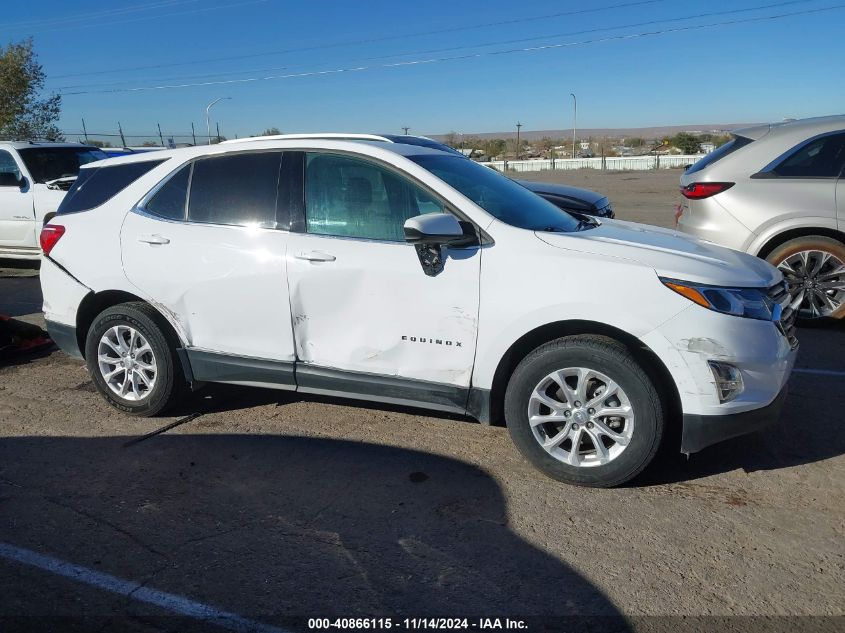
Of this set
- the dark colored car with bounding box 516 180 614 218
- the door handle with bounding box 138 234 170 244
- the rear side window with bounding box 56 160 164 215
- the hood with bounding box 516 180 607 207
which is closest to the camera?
the door handle with bounding box 138 234 170 244

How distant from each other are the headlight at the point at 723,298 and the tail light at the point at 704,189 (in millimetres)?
3558

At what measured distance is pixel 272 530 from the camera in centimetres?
350

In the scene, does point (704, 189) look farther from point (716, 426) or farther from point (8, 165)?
point (8, 165)

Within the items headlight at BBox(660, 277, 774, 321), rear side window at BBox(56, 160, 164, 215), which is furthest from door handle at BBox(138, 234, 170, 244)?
headlight at BBox(660, 277, 774, 321)

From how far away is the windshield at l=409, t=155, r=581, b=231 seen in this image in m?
4.27

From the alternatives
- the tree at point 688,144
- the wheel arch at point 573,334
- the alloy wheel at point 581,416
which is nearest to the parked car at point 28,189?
the wheel arch at point 573,334

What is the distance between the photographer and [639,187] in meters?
27.4

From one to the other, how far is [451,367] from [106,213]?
2.66 m

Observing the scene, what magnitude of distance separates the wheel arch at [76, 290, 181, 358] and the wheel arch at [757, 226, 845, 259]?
17.3 ft

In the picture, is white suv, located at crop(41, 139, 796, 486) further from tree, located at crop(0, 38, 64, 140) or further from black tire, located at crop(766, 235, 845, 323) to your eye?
tree, located at crop(0, 38, 64, 140)

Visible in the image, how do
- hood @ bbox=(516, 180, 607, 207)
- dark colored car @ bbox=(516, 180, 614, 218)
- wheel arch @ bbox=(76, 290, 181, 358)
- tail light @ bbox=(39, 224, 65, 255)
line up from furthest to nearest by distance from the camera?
hood @ bbox=(516, 180, 607, 207)
dark colored car @ bbox=(516, 180, 614, 218)
tail light @ bbox=(39, 224, 65, 255)
wheel arch @ bbox=(76, 290, 181, 358)

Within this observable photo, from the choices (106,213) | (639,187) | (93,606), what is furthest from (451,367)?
(639,187)

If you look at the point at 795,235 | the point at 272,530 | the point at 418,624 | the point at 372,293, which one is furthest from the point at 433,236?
the point at 795,235

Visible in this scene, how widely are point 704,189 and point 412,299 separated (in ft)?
13.8
